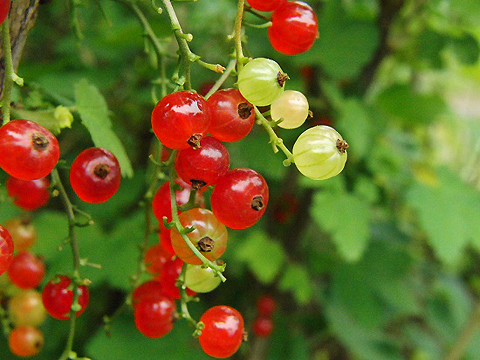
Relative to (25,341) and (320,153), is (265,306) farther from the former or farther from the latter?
(320,153)

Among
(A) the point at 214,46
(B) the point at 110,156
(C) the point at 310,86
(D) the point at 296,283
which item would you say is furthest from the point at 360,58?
(B) the point at 110,156

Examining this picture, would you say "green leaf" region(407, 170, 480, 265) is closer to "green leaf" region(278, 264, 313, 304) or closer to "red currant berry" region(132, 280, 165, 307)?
"green leaf" region(278, 264, 313, 304)

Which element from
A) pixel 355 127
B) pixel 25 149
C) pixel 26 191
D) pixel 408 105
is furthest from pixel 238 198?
pixel 408 105

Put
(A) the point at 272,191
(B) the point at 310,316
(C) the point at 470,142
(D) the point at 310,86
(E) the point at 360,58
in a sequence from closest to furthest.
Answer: (E) the point at 360,58 < (D) the point at 310,86 < (A) the point at 272,191 < (B) the point at 310,316 < (C) the point at 470,142

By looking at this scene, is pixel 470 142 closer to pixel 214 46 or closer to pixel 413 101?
pixel 413 101

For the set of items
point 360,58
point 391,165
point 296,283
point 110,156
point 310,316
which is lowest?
point 310,316

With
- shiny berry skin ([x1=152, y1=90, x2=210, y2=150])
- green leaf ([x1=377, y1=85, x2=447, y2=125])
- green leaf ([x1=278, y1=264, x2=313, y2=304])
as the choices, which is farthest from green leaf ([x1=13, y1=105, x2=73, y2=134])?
green leaf ([x1=377, y1=85, x2=447, y2=125])
